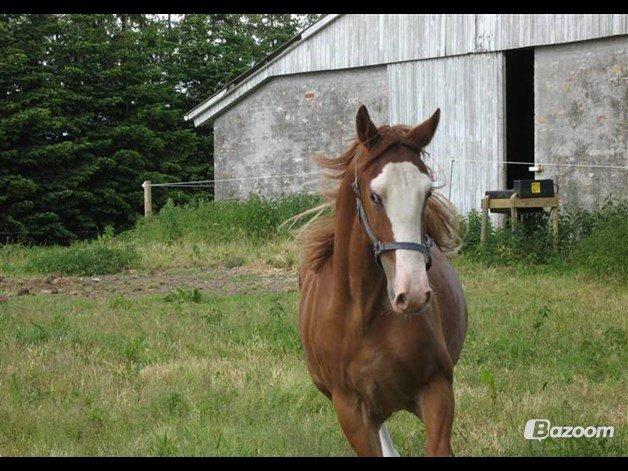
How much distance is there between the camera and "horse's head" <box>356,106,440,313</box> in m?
3.46

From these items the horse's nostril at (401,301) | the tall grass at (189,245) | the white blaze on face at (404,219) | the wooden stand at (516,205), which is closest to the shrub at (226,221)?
the tall grass at (189,245)

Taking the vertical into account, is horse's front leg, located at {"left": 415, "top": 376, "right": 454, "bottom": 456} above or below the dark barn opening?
below

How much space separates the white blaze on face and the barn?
11798 millimetres

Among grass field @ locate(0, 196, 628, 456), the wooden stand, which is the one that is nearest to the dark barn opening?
the wooden stand

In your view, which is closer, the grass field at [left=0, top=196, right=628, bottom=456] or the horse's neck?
the horse's neck

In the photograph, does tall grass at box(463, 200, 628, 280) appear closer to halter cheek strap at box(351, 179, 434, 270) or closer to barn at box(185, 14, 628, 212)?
barn at box(185, 14, 628, 212)

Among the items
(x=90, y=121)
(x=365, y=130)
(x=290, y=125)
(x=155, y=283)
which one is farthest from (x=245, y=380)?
(x=90, y=121)

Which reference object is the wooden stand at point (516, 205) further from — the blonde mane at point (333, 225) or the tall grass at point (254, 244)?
the blonde mane at point (333, 225)

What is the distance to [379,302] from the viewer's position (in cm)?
409

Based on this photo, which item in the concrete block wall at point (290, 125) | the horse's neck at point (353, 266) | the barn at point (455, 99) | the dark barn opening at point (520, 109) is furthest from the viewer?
the dark barn opening at point (520, 109)

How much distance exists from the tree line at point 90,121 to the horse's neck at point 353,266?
19.4 meters

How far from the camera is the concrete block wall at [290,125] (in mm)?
19031

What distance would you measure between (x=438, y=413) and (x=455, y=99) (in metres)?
13.9

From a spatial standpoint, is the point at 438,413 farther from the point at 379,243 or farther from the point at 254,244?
the point at 254,244
